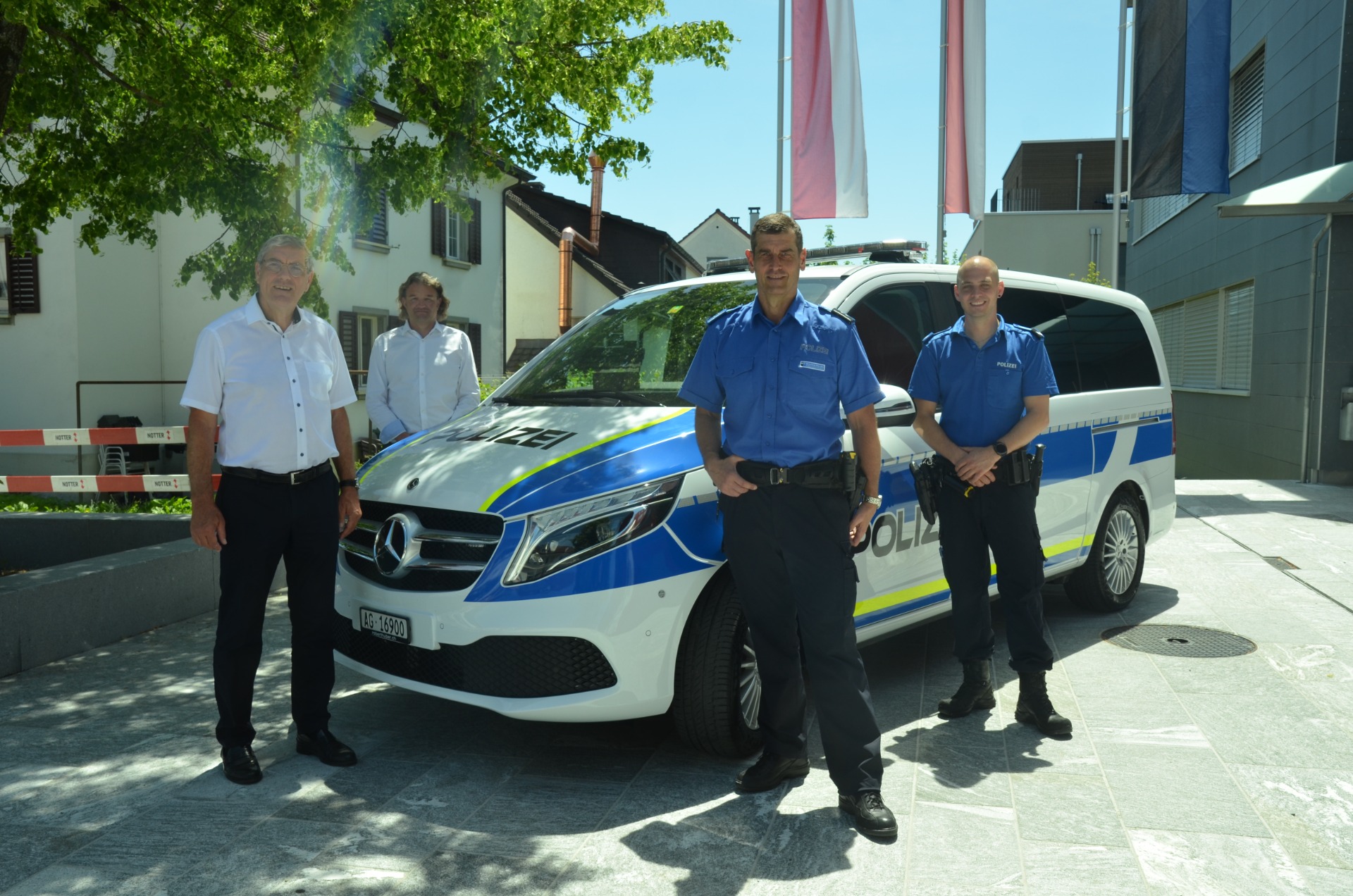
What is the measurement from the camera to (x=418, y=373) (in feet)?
19.9

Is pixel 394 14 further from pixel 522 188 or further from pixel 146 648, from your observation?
pixel 522 188

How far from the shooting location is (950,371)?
183 inches

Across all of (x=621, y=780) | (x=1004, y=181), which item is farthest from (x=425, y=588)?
(x=1004, y=181)

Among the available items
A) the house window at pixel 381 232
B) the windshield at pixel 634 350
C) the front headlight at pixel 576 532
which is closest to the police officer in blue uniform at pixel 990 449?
the windshield at pixel 634 350

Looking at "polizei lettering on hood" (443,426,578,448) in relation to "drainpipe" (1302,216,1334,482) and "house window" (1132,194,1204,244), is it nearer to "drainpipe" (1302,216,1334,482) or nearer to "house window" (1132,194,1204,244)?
"drainpipe" (1302,216,1334,482)

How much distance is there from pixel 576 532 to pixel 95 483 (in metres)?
5.22

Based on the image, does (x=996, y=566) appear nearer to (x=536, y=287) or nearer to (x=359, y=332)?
(x=359, y=332)

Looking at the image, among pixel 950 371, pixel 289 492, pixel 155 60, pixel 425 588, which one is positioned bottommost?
pixel 425 588

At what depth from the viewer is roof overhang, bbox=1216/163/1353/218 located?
38.4 ft

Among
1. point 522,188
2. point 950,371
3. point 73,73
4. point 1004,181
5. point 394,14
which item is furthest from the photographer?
point 1004,181

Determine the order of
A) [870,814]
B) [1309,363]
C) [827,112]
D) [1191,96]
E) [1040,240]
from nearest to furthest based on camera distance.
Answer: [870,814] → [827,112] → [1309,363] → [1191,96] → [1040,240]

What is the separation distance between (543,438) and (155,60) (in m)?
4.13


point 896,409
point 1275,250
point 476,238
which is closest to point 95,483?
point 896,409

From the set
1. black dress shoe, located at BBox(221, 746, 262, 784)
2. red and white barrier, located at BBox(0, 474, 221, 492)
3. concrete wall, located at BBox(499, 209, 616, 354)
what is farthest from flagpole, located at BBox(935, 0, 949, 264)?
concrete wall, located at BBox(499, 209, 616, 354)
